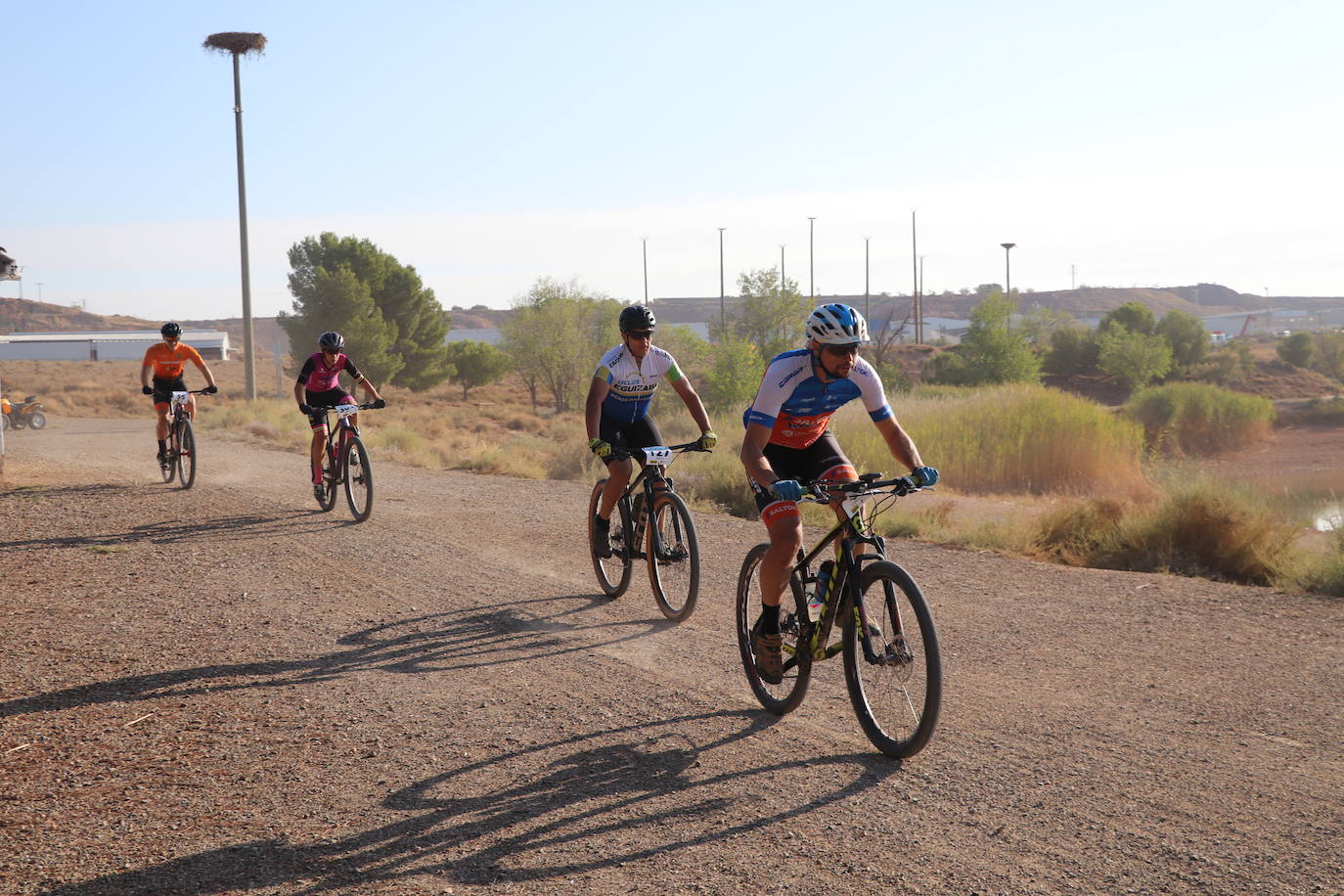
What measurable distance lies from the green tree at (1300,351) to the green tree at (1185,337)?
4983 mm

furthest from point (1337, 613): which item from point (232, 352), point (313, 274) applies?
point (232, 352)

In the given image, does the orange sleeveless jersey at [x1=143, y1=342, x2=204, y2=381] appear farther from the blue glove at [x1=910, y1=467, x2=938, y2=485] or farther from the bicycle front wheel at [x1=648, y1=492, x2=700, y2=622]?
the blue glove at [x1=910, y1=467, x2=938, y2=485]

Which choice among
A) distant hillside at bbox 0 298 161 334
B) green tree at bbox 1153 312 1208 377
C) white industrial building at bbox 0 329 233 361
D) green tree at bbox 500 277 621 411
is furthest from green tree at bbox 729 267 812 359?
distant hillside at bbox 0 298 161 334

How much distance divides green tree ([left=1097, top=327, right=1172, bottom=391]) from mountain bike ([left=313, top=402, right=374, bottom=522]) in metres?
54.4

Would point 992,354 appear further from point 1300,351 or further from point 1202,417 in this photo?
point 1300,351

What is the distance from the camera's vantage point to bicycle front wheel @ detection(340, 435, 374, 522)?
36.8ft

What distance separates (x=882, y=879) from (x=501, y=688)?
272 cm

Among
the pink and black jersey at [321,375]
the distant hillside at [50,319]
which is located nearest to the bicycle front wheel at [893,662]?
the pink and black jersey at [321,375]

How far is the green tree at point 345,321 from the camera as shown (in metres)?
50.3

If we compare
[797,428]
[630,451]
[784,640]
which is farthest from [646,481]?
[784,640]

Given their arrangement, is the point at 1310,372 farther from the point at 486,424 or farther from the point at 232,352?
the point at 232,352

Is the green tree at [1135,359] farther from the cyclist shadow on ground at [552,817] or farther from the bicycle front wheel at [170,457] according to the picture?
the cyclist shadow on ground at [552,817]

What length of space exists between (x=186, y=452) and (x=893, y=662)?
1154cm

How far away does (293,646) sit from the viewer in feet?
21.6
